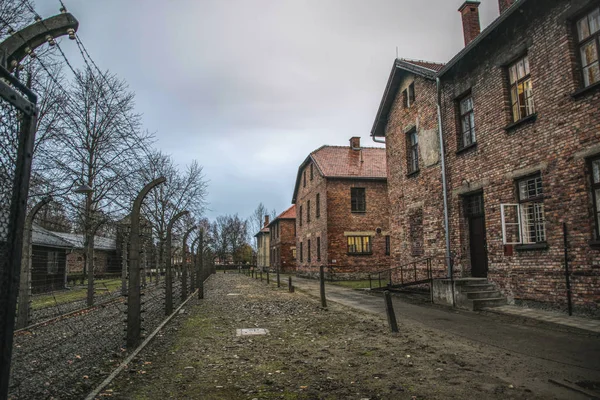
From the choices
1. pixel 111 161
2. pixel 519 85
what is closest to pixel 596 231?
pixel 519 85

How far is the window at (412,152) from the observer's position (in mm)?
16322

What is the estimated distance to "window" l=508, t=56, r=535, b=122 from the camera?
10.7 m

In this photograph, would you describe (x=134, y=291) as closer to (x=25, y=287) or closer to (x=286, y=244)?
(x=25, y=287)

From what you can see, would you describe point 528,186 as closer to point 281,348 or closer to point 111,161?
point 281,348

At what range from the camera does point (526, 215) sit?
415 inches

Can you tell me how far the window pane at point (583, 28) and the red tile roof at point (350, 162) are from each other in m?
18.4

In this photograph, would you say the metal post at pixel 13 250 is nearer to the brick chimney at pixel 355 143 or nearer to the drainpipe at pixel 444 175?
the drainpipe at pixel 444 175

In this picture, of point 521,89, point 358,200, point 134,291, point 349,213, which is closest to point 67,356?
point 134,291

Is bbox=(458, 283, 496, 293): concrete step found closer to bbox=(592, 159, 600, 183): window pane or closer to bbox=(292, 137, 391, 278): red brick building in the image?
bbox=(592, 159, 600, 183): window pane

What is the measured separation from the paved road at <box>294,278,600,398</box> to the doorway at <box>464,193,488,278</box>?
199cm

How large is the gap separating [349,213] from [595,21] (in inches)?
761

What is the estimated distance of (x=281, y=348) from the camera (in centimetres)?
689

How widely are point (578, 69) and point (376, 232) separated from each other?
62.9 ft

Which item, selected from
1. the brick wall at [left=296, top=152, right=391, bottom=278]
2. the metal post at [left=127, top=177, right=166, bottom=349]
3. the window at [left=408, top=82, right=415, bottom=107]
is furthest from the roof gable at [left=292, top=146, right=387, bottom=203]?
the metal post at [left=127, top=177, right=166, bottom=349]
